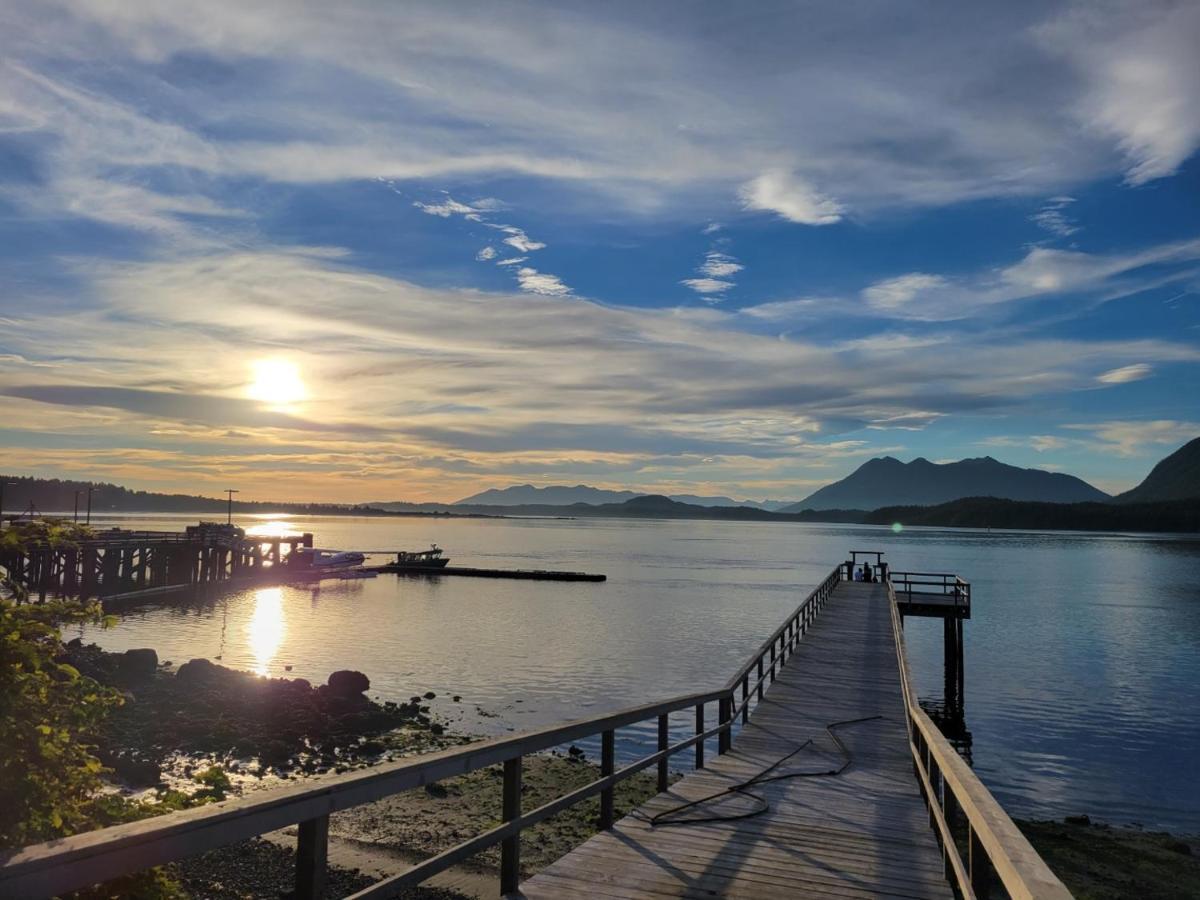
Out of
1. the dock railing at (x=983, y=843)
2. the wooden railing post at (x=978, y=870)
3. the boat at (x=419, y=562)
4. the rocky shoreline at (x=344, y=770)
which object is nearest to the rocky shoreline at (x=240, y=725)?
the rocky shoreline at (x=344, y=770)

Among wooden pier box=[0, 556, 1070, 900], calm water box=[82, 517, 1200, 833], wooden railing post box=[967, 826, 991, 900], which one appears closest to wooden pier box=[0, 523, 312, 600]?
calm water box=[82, 517, 1200, 833]

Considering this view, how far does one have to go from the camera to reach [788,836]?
8547 mm

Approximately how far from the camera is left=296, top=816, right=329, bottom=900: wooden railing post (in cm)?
402

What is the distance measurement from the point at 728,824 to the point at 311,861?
19.3 ft

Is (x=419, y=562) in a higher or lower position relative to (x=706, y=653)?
higher

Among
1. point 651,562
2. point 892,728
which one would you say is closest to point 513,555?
point 651,562

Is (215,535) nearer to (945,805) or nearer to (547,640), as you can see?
(547,640)

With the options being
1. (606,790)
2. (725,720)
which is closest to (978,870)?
(606,790)

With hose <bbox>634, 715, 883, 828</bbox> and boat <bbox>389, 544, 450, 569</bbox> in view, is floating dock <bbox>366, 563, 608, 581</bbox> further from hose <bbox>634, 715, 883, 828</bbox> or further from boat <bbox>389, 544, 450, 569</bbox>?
hose <bbox>634, 715, 883, 828</bbox>

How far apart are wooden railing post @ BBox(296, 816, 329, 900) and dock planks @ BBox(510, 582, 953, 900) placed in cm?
284

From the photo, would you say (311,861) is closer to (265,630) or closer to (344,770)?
(344,770)

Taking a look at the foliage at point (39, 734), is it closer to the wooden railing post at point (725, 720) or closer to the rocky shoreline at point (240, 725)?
the wooden railing post at point (725, 720)

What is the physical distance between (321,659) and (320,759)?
17.9 m

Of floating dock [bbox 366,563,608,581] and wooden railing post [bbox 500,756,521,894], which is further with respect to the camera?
floating dock [bbox 366,563,608,581]
